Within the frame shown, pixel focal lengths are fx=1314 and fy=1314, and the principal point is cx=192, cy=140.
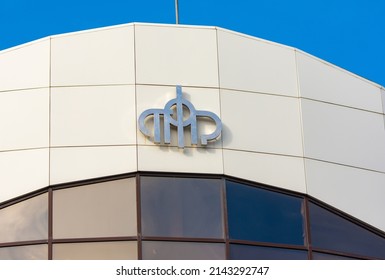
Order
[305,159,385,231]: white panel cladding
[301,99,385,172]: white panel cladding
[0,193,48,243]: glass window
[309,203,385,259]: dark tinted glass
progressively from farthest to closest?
[301,99,385,172]: white panel cladding, [305,159,385,231]: white panel cladding, [309,203,385,259]: dark tinted glass, [0,193,48,243]: glass window

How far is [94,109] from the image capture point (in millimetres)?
23094

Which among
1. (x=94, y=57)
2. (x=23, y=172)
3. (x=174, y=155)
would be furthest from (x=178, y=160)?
(x=23, y=172)

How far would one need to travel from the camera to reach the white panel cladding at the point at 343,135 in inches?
945

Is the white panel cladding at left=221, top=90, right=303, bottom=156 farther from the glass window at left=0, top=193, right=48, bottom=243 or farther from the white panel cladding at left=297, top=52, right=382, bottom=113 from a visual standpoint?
the glass window at left=0, top=193, right=48, bottom=243

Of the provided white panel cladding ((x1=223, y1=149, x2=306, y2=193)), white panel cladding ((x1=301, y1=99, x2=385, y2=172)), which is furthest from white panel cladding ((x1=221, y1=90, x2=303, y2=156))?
white panel cladding ((x1=301, y1=99, x2=385, y2=172))

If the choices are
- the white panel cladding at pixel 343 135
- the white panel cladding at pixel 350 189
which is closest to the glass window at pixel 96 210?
the white panel cladding at pixel 350 189

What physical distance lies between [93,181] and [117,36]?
2.75 m

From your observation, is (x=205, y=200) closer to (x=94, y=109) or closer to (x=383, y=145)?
(x=94, y=109)

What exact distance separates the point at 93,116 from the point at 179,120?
1512 mm

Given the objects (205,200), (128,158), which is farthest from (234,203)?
(128,158)

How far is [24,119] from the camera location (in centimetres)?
2325

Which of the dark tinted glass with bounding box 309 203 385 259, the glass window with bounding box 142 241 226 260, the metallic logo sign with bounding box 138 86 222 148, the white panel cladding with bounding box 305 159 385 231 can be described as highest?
the metallic logo sign with bounding box 138 86 222 148

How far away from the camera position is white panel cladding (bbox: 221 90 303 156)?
2330 centimetres

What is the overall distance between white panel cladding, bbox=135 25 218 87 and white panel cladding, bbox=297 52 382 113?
6.07 feet
